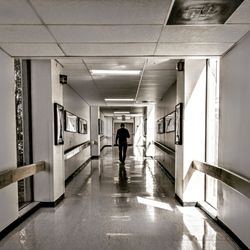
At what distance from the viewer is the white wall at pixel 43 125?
430 cm

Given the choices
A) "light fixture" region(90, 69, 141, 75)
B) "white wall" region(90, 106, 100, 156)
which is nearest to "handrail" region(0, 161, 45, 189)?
"light fixture" region(90, 69, 141, 75)

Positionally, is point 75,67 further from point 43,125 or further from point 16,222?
point 16,222

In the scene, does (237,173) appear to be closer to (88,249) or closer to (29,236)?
(88,249)

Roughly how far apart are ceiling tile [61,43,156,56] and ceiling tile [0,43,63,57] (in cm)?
16

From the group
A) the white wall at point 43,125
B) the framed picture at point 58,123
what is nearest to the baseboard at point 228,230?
the white wall at point 43,125

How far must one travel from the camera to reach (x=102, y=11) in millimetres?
2176

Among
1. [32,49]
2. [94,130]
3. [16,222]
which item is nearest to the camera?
[32,49]

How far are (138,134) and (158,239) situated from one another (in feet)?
66.9

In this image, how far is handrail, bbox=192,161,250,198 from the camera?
2523mm

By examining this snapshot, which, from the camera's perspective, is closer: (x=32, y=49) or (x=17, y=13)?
(x=17, y=13)

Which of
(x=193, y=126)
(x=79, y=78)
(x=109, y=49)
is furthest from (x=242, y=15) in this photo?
(x=79, y=78)

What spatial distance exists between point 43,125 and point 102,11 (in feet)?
9.01

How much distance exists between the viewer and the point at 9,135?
3.35 meters

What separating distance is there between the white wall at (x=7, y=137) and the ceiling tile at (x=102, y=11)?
132 centimetres
